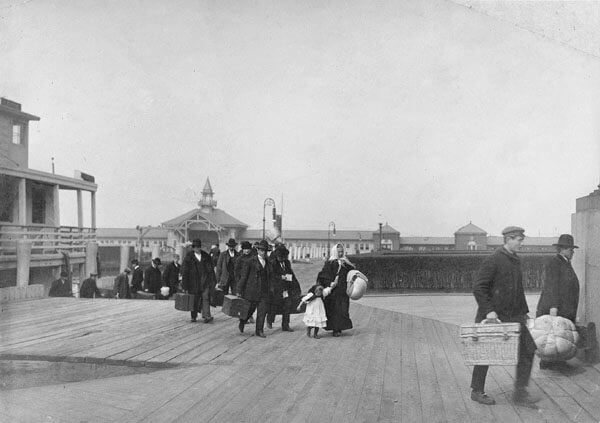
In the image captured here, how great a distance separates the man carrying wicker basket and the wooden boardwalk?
25 cm

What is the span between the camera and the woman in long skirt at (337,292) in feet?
30.5

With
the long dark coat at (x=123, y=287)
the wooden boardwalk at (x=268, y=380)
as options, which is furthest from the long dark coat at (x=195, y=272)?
the long dark coat at (x=123, y=287)

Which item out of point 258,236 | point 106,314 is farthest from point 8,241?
point 258,236

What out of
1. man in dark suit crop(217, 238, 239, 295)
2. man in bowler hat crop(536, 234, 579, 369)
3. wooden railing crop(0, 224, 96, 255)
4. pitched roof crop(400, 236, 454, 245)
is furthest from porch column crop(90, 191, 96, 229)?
pitched roof crop(400, 236, 454, 245)

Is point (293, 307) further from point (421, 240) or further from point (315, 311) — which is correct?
point (421, 240)

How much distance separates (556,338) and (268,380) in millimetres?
3019

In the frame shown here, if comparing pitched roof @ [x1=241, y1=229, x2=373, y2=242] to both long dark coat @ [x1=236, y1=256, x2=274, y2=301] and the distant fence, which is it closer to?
the distant fence

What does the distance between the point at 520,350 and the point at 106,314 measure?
893 cm

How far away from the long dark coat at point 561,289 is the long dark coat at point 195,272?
6156mm

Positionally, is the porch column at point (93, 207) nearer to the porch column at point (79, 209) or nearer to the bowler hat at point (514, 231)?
the porch column at point (79, 209)

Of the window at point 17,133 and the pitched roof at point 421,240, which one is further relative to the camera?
the pitched roof at point 421,240

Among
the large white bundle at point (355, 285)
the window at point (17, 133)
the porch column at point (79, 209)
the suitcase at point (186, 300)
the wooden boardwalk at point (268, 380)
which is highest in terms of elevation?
the window at point (17, 133)

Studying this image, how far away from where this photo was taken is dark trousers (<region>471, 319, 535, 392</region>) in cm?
496

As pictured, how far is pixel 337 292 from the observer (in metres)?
9.41
